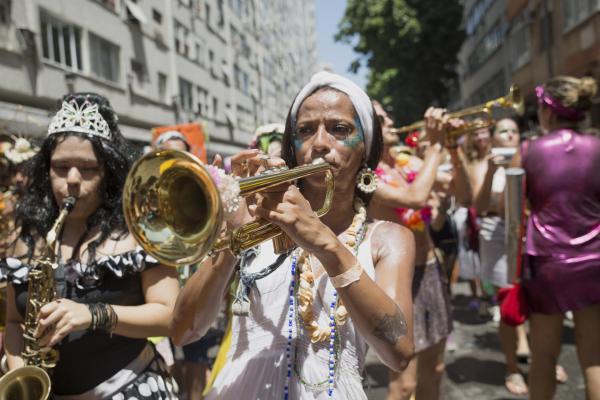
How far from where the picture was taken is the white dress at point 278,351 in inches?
66.7

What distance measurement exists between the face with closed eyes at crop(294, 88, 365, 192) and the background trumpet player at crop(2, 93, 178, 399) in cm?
84

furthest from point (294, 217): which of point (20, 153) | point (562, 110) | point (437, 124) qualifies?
point (20, 153)

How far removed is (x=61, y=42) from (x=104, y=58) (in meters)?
2.46

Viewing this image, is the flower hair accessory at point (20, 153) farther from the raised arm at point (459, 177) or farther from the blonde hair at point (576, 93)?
the blonde hair at point (576, 93)

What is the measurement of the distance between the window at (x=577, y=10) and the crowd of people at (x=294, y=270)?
1233cm

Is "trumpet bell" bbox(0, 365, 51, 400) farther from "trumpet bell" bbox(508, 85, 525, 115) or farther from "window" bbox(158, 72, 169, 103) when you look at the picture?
"window" bbox(158, 72, 169, 103)

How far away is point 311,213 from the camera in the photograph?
56.6 inches

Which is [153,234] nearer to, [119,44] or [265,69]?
[119,44]

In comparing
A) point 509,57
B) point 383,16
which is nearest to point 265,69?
point 383,16

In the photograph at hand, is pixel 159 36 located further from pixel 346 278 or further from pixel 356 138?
pixel 346 278

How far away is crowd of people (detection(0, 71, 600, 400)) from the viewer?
1662 mm

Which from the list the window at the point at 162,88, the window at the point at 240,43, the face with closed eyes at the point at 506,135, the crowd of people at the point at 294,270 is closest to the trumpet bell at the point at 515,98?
the crowd of people at the point at 294,270

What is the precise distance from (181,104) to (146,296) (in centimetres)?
2247

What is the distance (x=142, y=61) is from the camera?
62.2ft
